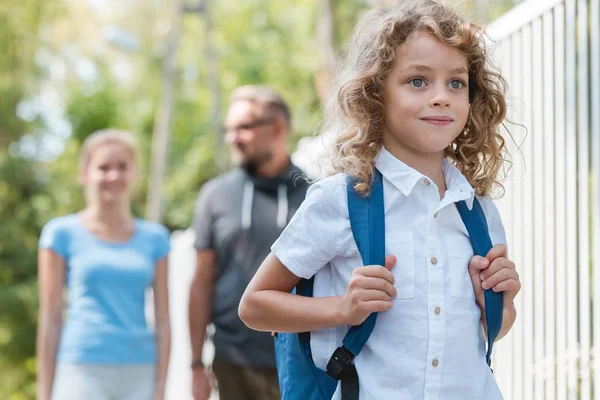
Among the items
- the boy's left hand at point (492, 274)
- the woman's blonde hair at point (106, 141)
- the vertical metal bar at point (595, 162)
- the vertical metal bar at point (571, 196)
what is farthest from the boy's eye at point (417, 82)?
the woman's blonde hair at point (106, 141)

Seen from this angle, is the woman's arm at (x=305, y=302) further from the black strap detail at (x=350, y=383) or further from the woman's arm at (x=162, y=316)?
the woman's arm at (x=162, y=316)

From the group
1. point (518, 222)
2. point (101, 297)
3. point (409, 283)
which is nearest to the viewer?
point (409, 283)

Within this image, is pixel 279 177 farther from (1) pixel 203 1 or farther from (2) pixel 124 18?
(2) pixel 124 18

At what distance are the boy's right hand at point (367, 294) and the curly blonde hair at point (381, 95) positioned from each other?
230mm

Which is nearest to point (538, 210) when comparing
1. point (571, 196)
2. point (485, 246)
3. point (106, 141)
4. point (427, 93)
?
point (571, 196)

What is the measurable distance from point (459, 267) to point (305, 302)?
38cm

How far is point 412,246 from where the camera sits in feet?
7.34

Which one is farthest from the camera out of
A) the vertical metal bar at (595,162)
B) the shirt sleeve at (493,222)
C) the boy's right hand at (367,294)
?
the vertical metal bar at (595,162)

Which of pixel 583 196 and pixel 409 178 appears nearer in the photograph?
pixel 409 178

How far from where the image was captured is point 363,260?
2.19 meters

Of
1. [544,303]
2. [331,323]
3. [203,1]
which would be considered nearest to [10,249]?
[203,1]

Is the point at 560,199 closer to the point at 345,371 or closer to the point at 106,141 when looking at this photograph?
the point at 345,371

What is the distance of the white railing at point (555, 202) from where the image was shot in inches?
147

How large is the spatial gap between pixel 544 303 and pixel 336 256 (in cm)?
205
